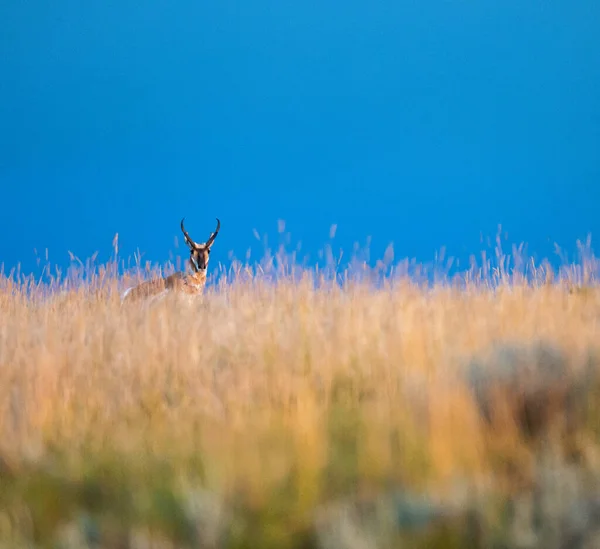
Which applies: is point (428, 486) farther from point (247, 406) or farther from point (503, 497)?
point (247, 406)

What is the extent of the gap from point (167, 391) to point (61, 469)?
1.37 metres

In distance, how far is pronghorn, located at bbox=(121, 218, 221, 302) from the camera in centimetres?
1198

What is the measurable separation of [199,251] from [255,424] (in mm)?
8987

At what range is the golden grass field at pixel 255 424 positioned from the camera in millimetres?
3447

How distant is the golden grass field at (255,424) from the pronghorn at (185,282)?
4548 millimetres

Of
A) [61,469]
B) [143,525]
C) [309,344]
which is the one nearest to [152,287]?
[309,344]

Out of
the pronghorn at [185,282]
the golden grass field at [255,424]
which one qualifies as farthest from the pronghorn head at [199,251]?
the golden grass field at [255,424]

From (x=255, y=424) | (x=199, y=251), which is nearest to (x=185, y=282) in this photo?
(x=199, y=251)

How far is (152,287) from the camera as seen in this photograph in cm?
1232

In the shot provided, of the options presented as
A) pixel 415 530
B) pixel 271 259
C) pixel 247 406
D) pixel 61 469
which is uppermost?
pixel 271 259

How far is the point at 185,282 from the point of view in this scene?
12461 mm

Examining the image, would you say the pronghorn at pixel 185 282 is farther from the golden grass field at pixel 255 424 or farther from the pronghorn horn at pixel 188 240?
the golden grass field at pixel 255 424

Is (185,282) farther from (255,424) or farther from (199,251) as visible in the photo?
(255,424)

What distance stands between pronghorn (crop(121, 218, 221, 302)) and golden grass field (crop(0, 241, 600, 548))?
4.55m
